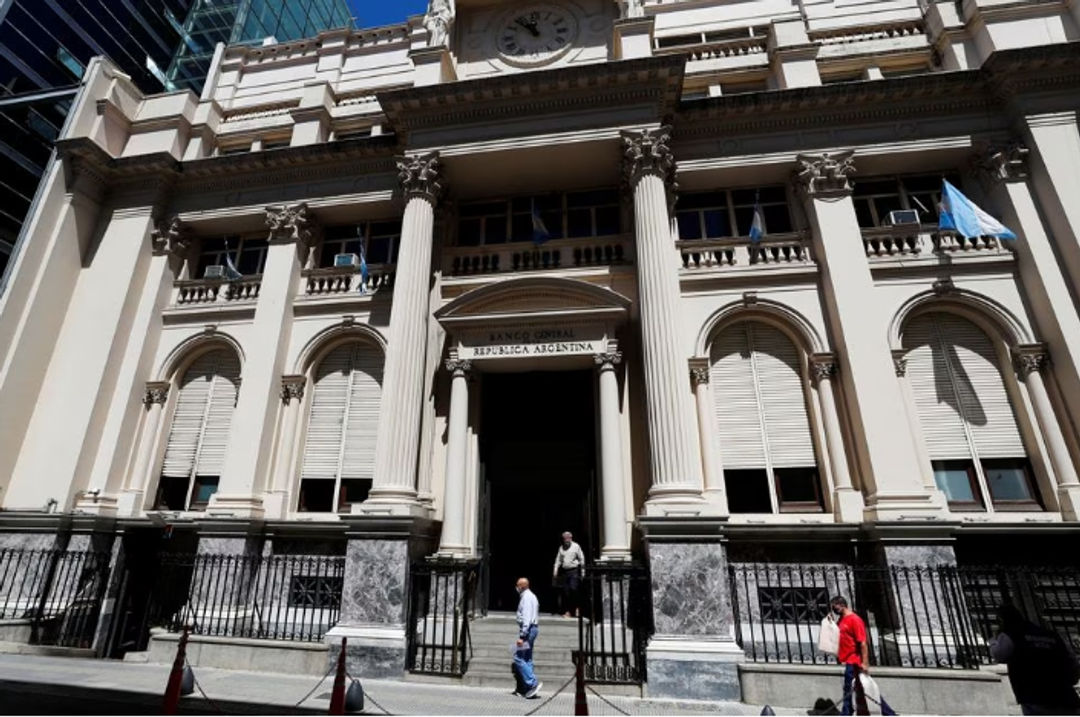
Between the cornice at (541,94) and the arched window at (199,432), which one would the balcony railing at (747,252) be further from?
the arched window at (199,432)

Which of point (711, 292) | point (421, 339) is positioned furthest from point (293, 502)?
point (711, 292)

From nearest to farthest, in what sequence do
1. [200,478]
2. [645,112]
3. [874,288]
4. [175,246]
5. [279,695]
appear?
[279,695] → [874,288] → [645,112] → [200,478] → [175,246]

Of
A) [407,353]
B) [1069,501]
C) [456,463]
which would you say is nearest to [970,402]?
[1069,501]

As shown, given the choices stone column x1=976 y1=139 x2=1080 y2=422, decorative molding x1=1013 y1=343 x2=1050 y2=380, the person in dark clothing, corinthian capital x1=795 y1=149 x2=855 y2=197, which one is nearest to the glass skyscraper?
corinthian capital x1=795 y1=149 x2=855 y2=197

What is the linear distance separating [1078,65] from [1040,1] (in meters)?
2.45

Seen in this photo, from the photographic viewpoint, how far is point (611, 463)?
11.4m

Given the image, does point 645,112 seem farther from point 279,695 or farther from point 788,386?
point 279,695

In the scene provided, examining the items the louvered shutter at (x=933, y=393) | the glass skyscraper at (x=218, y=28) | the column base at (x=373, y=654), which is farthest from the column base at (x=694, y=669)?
the glass skyscraper at (x=218, y=28)

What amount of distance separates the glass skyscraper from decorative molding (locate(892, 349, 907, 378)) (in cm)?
2943

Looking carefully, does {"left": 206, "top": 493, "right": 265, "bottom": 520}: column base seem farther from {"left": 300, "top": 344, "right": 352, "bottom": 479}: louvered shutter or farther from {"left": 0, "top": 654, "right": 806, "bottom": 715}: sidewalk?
{"left": 0, "top": 654, "right": 806, "bottom": 715}: sidewalk

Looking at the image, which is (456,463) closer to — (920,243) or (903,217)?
(920,243)

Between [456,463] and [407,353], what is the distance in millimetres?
2667

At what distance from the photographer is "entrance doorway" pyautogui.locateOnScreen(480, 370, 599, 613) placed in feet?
41.0

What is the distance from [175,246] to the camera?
52.8 feet
